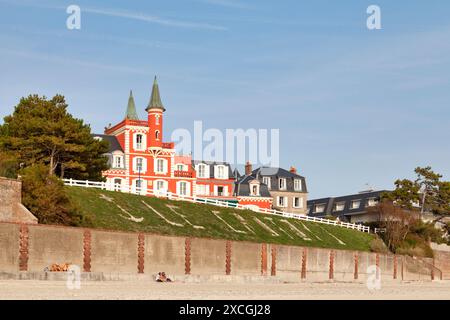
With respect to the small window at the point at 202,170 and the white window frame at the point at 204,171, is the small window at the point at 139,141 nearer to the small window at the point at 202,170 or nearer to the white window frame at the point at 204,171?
the white window frame at the point at 204,171

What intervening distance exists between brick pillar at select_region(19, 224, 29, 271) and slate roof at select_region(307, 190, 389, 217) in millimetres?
74095

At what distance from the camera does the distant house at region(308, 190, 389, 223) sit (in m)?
122

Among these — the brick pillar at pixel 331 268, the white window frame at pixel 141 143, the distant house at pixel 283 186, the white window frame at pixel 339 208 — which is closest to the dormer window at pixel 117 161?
the white window frame at pixel 141 143

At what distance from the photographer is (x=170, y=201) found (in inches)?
3223

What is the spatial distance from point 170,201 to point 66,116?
12.9m

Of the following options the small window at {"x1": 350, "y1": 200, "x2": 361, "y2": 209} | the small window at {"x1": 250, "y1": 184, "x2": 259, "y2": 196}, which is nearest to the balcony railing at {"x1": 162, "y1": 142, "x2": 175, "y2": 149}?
the small window at {"x1": 250, "y1": 184, "x2": 259, "y2": 196}

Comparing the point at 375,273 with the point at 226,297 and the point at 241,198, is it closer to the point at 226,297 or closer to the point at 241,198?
the point at 241,198

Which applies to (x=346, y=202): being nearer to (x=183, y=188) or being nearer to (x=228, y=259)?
(x=183, y=188)

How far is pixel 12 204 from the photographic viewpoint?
169 feet

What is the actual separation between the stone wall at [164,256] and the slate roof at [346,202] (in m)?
42.7

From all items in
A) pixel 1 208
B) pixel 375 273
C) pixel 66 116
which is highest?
pixel 66 116

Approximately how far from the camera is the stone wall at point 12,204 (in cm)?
5088

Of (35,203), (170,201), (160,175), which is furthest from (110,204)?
(160,175)

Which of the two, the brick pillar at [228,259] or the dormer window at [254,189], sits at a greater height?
the dormer window at [254,189]
